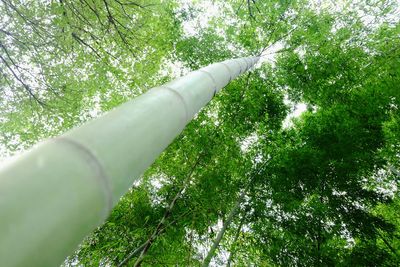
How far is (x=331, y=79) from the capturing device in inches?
223

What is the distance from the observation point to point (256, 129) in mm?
6426

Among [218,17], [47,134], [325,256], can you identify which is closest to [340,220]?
[325,256]

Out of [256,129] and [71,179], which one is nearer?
[71,179]

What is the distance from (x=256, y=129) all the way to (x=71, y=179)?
606 centimetres

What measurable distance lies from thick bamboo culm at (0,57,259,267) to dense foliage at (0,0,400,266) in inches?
148

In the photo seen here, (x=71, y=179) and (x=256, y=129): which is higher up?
(x=256, y=129)

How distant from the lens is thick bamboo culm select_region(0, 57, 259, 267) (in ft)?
1.62

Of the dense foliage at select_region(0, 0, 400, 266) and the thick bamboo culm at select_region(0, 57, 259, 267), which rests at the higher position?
the dense foliage at select_region(0, 0, 400, 266)

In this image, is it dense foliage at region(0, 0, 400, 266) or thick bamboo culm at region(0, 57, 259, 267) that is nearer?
thick bamboo culm at region(0, 57, 259, 267)

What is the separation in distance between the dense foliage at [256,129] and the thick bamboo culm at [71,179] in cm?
376

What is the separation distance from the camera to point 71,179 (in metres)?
0.58

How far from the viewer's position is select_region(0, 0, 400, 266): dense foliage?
471cm

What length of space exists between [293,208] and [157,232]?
2561 mm

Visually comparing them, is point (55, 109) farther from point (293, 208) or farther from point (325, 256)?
point (325, 256)
